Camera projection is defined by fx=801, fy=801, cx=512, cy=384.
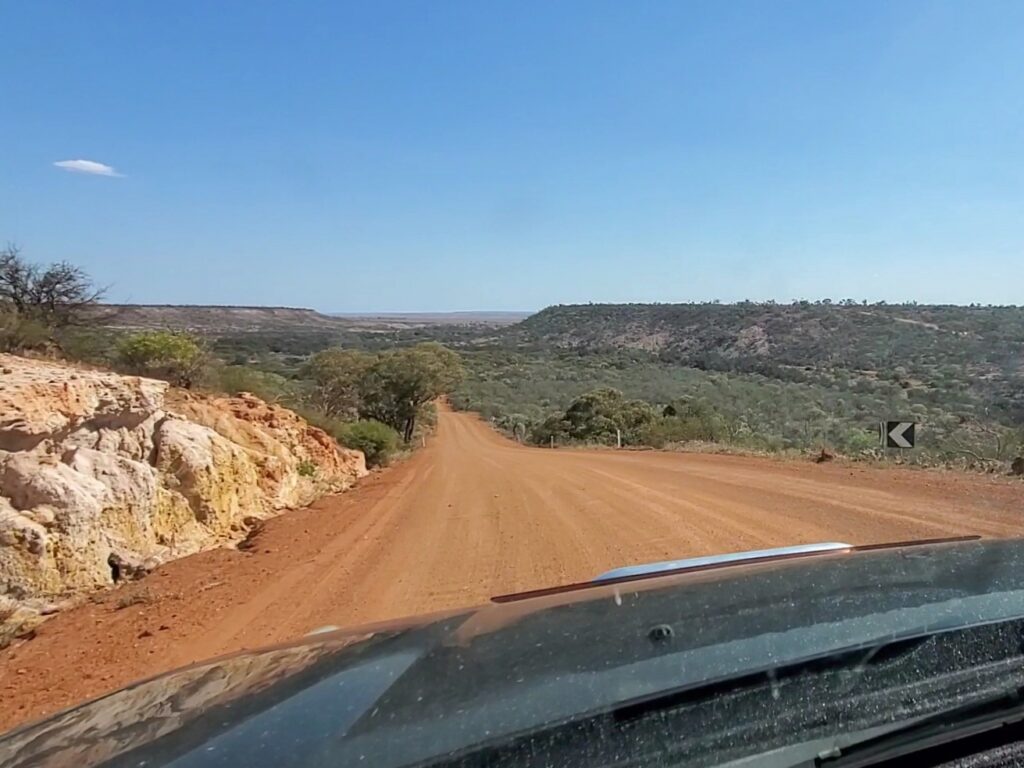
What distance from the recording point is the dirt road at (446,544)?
6.39 m

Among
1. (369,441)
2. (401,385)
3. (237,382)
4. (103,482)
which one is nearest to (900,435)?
(369,441)

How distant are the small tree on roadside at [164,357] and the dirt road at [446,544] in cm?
374

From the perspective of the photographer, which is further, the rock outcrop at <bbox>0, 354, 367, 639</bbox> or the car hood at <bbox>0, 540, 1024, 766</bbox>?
the rock outcrop at <bbox>0, 354, 367, 639</bbox>

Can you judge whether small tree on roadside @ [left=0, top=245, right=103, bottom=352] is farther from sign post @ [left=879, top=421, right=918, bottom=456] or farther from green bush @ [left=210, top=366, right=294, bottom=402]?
sign post @ [left=879, top=421, right=918, bottom=456]

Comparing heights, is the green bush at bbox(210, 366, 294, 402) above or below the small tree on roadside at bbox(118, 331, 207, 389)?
below

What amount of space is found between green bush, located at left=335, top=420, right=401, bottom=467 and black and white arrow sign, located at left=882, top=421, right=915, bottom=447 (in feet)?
42.1

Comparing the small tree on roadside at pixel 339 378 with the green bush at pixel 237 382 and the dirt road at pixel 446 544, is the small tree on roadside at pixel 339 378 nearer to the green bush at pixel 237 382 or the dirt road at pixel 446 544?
the green bush at pixel 237 382

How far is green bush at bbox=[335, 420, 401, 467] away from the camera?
2205 centimetres

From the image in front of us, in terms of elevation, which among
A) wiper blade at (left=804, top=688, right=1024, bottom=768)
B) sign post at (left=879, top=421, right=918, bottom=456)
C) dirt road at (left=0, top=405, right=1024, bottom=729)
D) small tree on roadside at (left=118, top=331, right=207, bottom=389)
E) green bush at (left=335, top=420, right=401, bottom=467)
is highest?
small tree on roadside at (left=118, top=331, right=207, bottom=389)

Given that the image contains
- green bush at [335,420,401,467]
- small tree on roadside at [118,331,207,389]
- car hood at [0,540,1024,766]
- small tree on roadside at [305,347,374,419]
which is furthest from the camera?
small tree on roadside at [305,347,374,419]

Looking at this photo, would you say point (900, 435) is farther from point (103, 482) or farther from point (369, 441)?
point (103, 482)

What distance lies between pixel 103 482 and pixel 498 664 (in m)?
7.47

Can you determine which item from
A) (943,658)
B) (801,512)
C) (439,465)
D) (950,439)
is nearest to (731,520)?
(801,512)

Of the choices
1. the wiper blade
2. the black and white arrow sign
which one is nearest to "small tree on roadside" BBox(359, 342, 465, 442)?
the black and white arrow sign
